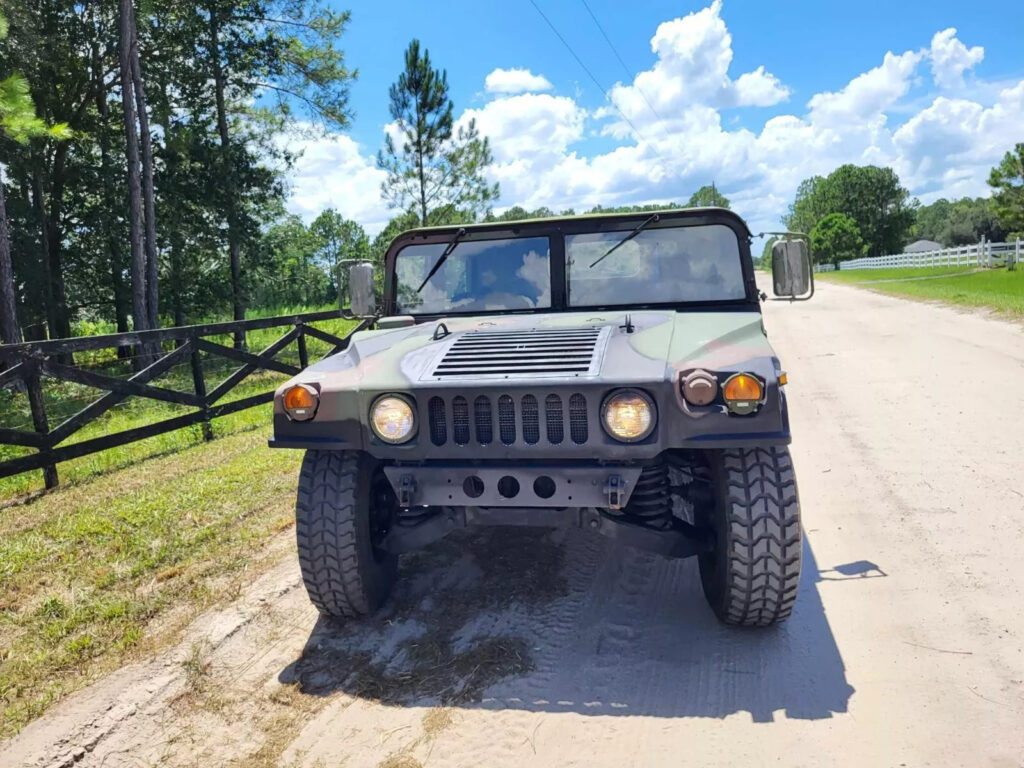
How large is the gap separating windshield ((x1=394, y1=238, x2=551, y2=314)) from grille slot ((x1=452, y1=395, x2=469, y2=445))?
53.9 inches

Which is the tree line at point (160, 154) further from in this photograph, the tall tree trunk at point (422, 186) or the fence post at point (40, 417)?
the fence post at point (40, 417)

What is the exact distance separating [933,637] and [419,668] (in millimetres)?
2094

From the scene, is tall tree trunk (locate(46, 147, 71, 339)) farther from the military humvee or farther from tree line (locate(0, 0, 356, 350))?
the military humvee

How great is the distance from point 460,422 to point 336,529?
756 mm

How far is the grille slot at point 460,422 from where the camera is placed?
2984mm

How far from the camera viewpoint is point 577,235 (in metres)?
4.23

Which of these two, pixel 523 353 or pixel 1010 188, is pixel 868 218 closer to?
pixel 1010 188

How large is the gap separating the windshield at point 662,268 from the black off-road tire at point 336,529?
1629 mm

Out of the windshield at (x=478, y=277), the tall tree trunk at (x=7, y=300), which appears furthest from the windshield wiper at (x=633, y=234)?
the tall tree trunk at (x=7, y=300)

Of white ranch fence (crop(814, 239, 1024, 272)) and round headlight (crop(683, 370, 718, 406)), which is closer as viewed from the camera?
round headlight (crop(683, 370, 718, 406))

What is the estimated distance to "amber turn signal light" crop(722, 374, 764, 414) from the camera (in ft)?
9.04

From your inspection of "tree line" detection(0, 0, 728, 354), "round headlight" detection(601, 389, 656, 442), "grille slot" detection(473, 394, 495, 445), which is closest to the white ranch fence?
"tree line" detection(0, 0, 728, 354)

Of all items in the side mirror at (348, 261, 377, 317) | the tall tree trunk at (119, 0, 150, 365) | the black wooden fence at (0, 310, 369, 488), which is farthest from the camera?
the tall tree trunk at (119, 0, 150, 365)

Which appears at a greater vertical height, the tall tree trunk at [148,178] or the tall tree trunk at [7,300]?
the tall tree trunk at [148,178]
